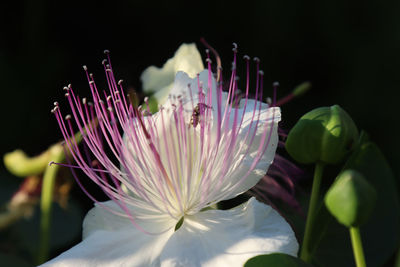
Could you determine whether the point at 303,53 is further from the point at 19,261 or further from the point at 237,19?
the point at 19,261

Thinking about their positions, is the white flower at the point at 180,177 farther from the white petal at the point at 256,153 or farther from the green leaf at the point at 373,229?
the green leaf at the point at 373,229

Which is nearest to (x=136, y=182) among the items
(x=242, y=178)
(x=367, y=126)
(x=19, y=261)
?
(x=242, y=178)

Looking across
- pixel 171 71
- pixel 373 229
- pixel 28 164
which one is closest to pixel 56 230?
pixel 28 164

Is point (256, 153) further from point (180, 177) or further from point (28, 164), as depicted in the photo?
point (28, 164)

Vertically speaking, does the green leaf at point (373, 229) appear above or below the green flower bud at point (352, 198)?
below

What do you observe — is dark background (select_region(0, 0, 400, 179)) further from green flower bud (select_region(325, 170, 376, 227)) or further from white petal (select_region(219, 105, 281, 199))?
green flower bud (select_region(325, 170, 376, 227))

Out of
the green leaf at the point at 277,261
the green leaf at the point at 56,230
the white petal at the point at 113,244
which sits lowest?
the green leaf at the point at 56,230

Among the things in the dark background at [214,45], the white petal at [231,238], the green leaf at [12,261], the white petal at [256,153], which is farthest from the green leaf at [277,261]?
the dark background at [214,45]

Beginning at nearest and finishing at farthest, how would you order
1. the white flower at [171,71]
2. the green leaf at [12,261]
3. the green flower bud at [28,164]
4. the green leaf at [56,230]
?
the white flower at [171,71]
the green flower bud at [28,164]
the green leaf at [12,261]
the green leaf at [56,230]
